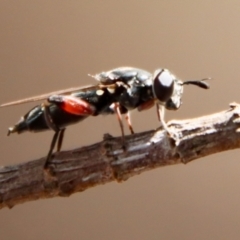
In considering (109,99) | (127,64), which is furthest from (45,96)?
(127,64)

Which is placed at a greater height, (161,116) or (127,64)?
(127,64)

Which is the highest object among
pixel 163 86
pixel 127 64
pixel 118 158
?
pixel 127 64

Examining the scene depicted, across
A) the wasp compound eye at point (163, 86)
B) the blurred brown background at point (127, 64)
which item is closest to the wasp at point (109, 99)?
the wasp compound eye at point (163, 86)

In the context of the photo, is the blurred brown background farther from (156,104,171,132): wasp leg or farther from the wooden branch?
the wooden branch

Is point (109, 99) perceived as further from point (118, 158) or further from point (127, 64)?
point (127, 64)

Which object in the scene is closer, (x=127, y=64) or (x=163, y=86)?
(x=163, y=86)

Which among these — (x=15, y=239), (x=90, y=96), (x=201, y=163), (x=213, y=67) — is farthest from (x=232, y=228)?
(x=90, y=96)

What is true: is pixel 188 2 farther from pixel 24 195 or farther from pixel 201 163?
pixel 24 195
